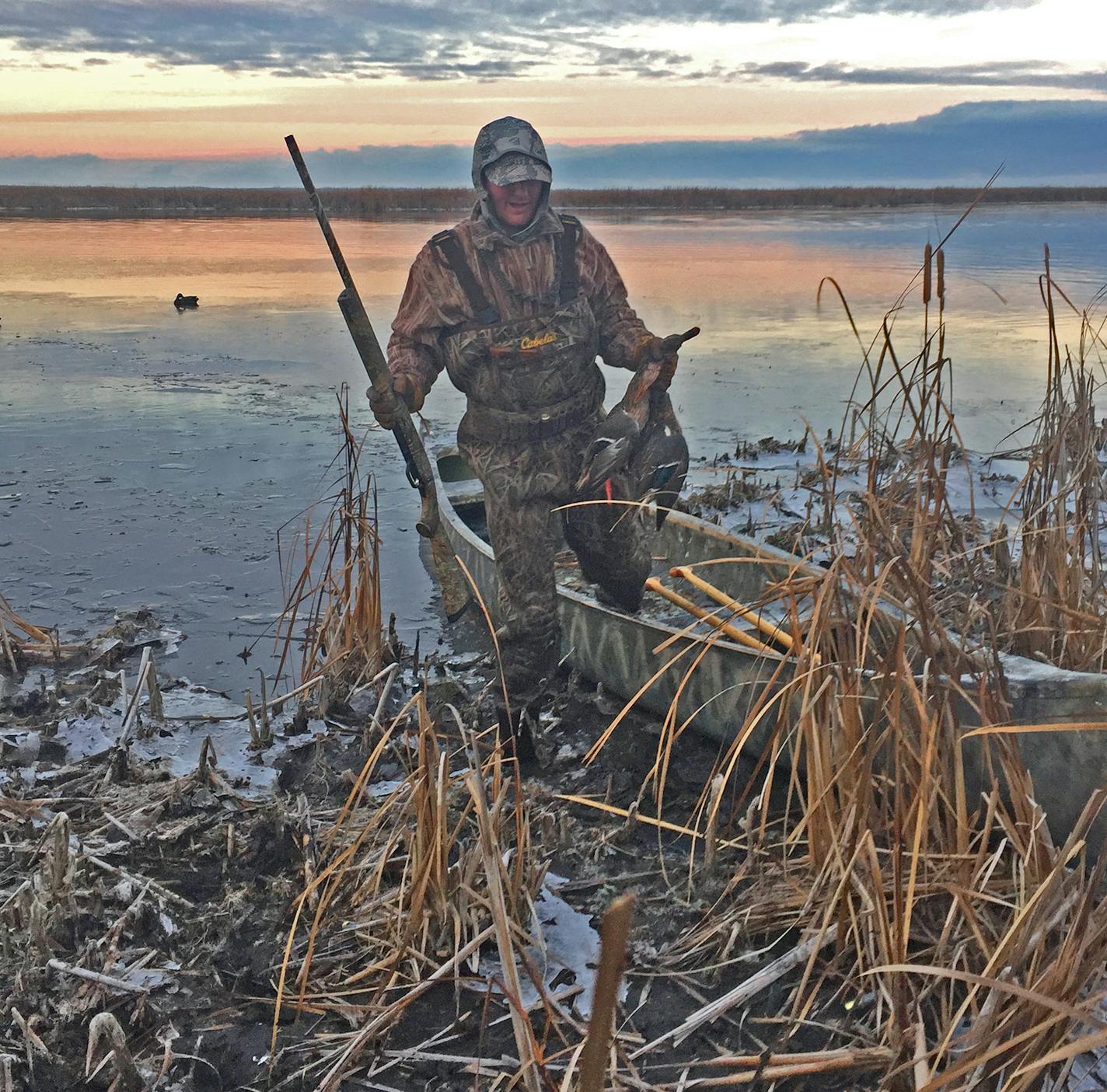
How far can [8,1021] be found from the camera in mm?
2822

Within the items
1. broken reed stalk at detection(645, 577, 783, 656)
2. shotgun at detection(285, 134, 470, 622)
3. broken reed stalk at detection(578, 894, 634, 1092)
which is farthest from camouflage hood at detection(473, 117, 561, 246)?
broken reed stalk at detection(578, 894, 634, 1092)

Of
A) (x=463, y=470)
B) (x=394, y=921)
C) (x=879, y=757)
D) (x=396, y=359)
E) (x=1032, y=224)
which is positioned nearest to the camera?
A: (x=394, y=921)

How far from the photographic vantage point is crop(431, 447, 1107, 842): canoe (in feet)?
9.99

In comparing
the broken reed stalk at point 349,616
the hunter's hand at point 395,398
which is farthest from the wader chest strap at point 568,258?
the broken reed stalk at point 349,616

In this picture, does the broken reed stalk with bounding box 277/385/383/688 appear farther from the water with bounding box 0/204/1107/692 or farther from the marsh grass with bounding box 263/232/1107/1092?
the marsh grass with bounding box 263/232/1107/1092

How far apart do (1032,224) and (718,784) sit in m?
46.7

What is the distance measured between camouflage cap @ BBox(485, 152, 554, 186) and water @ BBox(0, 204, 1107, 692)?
169 cm

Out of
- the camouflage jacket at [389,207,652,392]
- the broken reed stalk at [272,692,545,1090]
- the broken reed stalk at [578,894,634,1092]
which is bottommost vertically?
the broken reed stalk at [272,692,545,1090]

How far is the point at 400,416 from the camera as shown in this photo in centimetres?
466

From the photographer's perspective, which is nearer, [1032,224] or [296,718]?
[296,718]

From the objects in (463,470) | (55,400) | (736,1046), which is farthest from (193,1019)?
(55,400)

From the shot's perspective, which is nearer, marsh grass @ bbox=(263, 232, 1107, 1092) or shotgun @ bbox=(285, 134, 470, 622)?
marsh grass @ bbox=(263, 232, 1107, 1092)

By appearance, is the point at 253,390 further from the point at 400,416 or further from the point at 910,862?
the point at 910,862

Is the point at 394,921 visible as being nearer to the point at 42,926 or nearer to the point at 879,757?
the point at 42,926
